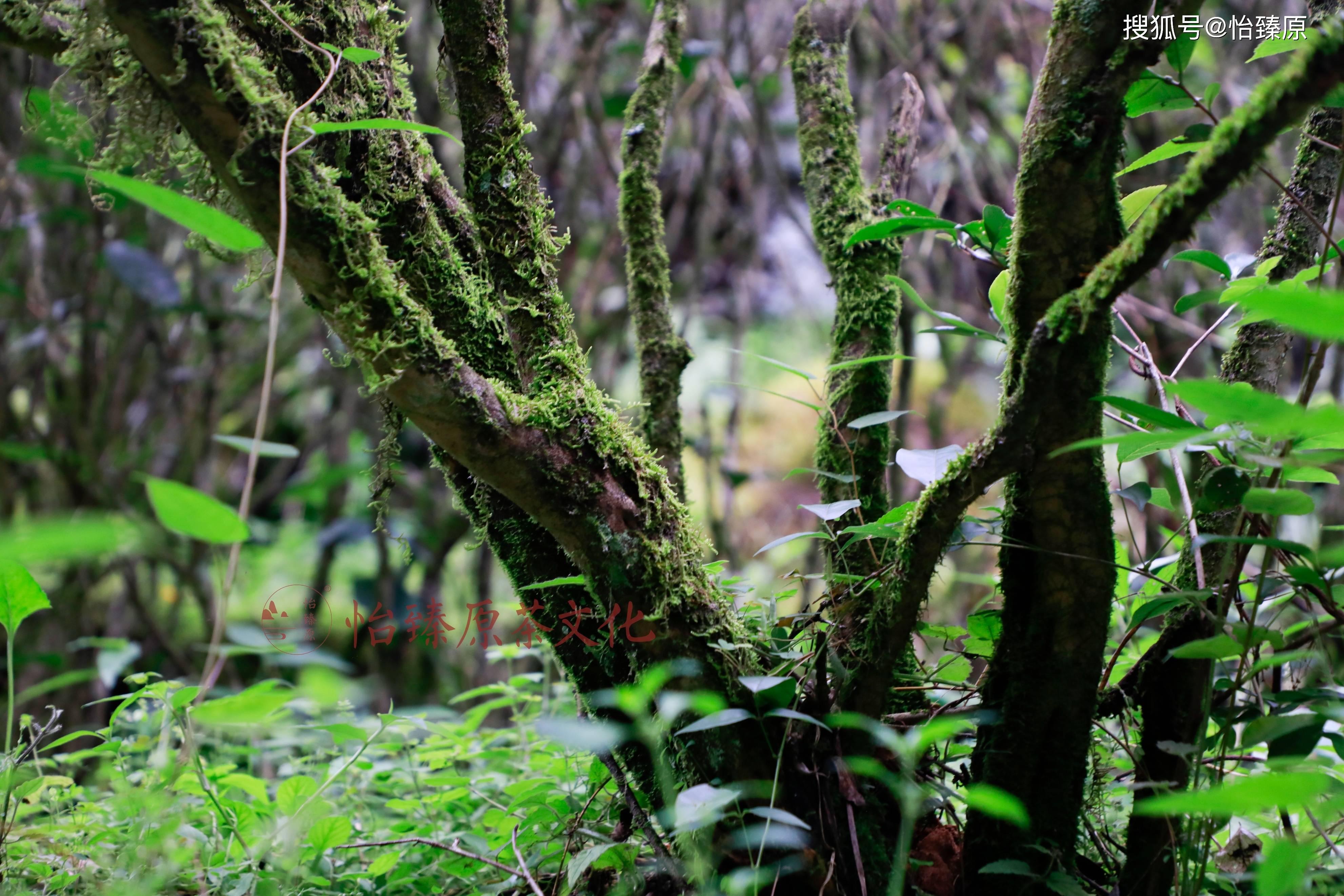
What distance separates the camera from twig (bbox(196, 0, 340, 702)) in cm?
46

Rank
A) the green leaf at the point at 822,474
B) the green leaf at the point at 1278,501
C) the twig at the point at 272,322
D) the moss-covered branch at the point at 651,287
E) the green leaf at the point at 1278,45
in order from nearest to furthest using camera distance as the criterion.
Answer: the twig at the point at 272,322 < the green leaf at the point at 1278,501 < the green leaf at the point at 1278,45 < the green leaf at the point at 822,474 < the moss-covered branch at the point at 651,287

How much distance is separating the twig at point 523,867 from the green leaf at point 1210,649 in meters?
0.50

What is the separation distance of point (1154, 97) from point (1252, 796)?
0.59 m

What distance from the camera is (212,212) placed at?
1.61ft

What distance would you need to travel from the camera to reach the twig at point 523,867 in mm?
657

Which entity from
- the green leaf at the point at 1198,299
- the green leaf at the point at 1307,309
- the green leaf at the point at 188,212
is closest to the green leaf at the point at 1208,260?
the green leaf at the point at 1198,299

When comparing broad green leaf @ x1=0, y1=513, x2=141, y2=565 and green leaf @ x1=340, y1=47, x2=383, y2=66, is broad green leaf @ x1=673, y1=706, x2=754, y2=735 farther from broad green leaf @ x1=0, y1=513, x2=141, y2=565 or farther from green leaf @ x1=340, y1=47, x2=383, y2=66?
green leaf @ x1=340, y1=47, x2=383, y2=66

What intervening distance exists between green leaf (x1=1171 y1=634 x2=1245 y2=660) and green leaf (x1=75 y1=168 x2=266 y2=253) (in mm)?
668

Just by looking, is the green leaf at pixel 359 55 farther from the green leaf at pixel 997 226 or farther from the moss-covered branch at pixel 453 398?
the green leaf at pixel 997 226

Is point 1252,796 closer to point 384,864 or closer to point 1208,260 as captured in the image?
point 1208,260

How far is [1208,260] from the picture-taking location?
733 mm

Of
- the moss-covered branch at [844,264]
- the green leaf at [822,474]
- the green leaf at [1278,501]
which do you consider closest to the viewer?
the green leaf at [1278,501]

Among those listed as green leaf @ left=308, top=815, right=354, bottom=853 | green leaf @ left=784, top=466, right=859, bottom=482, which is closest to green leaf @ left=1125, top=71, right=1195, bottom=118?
green leaf @ left=784, top=466, right=859, bottom=482

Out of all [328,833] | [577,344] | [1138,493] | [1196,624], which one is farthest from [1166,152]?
[328,833]
